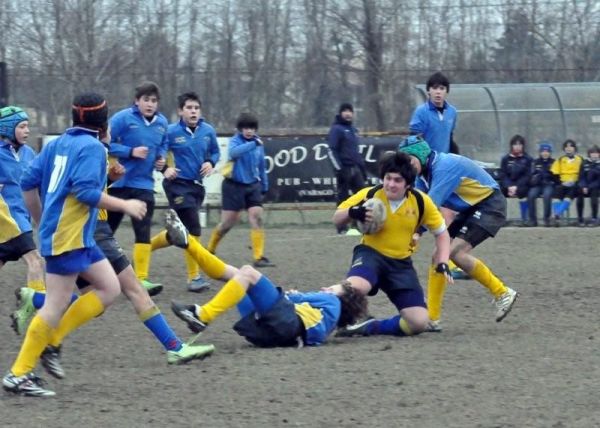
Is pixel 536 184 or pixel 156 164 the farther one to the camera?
pixel 536 184

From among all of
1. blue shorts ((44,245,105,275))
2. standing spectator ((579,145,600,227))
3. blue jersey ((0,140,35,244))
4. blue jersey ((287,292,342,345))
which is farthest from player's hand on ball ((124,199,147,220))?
standing spectator ((579,145,600,227))

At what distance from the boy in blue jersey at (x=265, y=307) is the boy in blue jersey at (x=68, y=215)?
996 mm

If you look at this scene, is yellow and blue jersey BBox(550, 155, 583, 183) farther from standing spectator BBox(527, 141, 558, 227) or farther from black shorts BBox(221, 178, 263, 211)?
black shorts BBox(221, 178, 263, 211)

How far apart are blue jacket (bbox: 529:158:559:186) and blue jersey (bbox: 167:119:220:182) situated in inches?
382

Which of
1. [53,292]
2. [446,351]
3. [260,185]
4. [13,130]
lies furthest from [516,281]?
[53,292]

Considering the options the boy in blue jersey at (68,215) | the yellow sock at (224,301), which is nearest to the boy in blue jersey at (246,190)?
the yellow sock at (224,301)

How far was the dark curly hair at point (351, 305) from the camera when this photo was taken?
8336 millimetres

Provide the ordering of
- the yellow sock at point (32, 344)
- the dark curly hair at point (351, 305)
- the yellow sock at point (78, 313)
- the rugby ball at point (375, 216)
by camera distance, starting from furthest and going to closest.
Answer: the rugby ball at point (375, 216), the dark curly hair at point (351, 305), the yellow sock at point (78, 313), the yellow sock at point (32, 344)

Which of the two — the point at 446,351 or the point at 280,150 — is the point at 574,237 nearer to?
the point at 280,150

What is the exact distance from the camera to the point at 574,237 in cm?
1738

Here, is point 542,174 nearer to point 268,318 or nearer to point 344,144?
point 344,144

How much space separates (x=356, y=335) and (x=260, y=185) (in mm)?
5364

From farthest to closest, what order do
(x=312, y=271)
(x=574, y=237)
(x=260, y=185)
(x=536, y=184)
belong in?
(x=536, y=184)
(x=574, y=237)
(x=260, y=185)
(x=312, y=271)

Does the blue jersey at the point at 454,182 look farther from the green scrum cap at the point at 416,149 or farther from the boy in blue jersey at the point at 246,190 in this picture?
the boy in blue jersey at the point at 246,190
